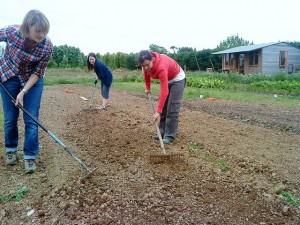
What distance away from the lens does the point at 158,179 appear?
3.45m

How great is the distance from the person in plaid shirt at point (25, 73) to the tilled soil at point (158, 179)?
402 millimetres

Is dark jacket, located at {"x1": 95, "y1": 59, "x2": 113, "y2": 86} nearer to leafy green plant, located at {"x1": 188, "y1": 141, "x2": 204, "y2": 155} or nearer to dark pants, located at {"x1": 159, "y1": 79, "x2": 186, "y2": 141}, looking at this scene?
dark pants, located at {"x1": 159, "y1": 79, "x2": 186, "y2": 141}

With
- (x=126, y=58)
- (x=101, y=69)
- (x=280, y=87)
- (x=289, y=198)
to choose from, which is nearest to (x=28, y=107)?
(x=289, y=198)

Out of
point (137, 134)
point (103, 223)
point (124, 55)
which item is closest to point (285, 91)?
point (137, 134)

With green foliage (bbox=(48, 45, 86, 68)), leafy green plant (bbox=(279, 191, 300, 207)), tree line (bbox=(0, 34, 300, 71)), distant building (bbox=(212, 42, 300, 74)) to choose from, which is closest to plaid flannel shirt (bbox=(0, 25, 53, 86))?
leafy green plant (bbox=(279, 191, 300, 207))

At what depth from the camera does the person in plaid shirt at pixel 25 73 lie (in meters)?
3.31

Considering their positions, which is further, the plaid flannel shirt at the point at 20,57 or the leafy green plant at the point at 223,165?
the leafy green plant at the point at 223,165

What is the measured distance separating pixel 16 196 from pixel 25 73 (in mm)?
1322

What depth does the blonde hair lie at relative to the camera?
2992 millimetres

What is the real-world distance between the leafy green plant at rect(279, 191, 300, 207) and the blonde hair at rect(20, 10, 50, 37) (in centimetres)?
279

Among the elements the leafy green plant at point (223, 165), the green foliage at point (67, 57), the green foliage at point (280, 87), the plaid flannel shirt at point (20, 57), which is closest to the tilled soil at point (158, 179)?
the leafy green plant at point (223, 165)

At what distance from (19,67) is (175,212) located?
2219mm

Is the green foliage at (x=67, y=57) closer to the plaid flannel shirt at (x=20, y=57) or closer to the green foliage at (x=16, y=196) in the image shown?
the plaid flannel shirt at (x=20, y=57)

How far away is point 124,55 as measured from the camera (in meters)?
37.0
